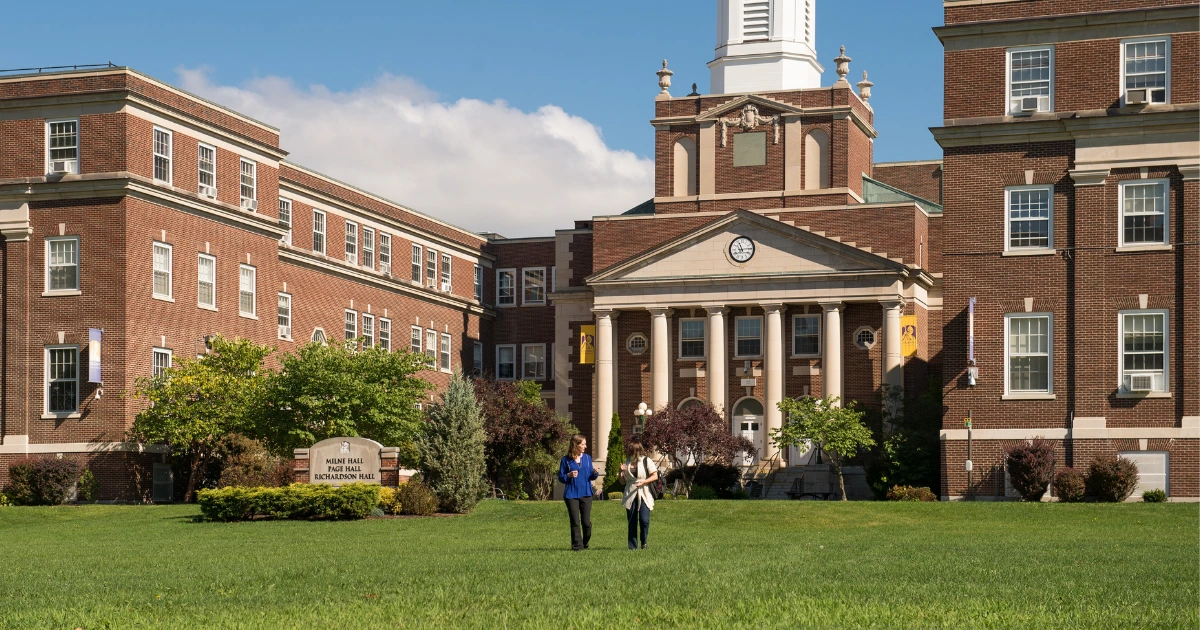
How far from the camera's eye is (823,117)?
65000mm

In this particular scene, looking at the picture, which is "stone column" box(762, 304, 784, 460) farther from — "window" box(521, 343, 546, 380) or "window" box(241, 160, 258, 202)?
"window" box(241, 160, 258, 202)

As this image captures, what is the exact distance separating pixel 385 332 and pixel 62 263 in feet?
70.7

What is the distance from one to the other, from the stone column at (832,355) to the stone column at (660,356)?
6739 mm

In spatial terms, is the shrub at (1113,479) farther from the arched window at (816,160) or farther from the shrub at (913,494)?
the arched window at (816,160)

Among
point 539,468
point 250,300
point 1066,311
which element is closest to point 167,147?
point 250,300

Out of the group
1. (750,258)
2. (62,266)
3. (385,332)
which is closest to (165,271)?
(62,266)

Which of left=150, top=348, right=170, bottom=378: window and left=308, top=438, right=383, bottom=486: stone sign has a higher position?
left=150, top=348, right=170, bottom=378: window

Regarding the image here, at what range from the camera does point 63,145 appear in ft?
168

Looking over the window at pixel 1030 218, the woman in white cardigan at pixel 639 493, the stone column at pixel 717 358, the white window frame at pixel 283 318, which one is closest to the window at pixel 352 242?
the white window frame at pixel 283 318

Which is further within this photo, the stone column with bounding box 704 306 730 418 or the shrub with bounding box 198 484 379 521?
the stone column with bounding box 704 306 730 418

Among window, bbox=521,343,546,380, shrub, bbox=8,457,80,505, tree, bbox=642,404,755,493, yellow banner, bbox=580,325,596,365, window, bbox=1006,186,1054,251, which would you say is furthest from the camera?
window, bbox=521,343,546,380

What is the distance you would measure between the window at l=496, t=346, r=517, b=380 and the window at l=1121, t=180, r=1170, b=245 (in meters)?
41.9

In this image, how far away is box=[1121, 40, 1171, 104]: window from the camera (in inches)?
1668

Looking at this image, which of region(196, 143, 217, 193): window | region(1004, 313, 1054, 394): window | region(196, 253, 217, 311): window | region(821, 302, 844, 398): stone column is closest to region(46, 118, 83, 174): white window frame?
region(196, 143, 217, 193): window
